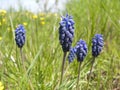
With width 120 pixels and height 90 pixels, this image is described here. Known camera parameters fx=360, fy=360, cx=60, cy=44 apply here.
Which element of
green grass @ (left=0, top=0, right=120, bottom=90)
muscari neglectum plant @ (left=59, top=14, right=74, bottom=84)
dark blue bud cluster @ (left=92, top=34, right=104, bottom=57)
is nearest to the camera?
muscari neglectum plant @ (left=59, top=14, right=74, bottom=84)

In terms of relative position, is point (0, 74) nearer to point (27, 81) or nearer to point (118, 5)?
point (27, 81)

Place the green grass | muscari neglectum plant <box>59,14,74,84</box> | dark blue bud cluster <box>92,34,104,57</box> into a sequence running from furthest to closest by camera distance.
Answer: the green grass → dark blue bud cluster <box>92,34,104,57</box> → muscari neglectum plant <box>59,14,74,84</box>

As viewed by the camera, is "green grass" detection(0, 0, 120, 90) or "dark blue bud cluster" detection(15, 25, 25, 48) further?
"green grass" detection(0, 0, 120, 90)

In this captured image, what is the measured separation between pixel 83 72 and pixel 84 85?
108 millimetres

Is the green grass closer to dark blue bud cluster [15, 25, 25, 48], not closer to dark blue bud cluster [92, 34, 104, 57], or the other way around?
dark blue bud cluster [15, 25, 25, 48]

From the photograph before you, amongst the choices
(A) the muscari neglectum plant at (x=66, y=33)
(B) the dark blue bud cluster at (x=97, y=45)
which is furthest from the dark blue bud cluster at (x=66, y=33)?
(B) the dark blue bud cluster at (x=97, y=45)

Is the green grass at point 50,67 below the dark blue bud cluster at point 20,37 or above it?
below

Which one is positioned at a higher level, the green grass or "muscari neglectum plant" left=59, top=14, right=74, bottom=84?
"muscari neglectum plant" left=59, top=14, right=74, bottom=84

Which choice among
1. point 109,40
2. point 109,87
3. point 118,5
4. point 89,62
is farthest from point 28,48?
point 118,5

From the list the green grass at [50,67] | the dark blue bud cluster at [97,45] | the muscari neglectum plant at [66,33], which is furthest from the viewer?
the green grass at [50,67]

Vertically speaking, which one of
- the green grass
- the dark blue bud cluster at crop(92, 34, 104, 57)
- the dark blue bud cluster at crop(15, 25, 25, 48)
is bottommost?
the green grass

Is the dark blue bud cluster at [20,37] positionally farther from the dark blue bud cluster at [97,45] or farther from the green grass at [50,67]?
the dark blue bud cluster at [97,45]

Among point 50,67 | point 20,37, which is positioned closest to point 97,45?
point 20,37

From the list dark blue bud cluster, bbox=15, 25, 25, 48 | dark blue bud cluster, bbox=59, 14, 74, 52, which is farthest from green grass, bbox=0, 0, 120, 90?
dark blue bud cluster, bbox=59, 14, 74, 52
